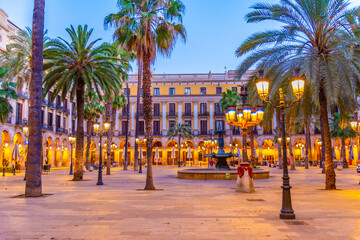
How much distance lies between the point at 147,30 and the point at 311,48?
292 inches

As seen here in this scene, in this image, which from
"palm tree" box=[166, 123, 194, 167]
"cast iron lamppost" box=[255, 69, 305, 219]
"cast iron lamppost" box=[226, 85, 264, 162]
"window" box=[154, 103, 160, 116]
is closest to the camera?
"cast iron lamppost" box=[255, 69, 305, 219]

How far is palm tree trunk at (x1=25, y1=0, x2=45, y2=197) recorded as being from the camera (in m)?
12.5

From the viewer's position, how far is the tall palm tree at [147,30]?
15.5 m

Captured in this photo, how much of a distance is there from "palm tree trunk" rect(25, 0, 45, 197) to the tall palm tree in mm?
4085

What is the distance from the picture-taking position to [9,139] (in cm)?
3578

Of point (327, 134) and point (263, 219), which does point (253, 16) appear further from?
point (263, 219)

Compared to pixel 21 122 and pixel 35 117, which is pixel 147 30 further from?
pixel 21 122

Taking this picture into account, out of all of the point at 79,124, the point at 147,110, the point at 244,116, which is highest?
the point at 147,110

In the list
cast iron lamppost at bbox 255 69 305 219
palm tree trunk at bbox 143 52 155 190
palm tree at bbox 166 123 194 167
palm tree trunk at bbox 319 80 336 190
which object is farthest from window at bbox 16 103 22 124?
cast iron lamppost at bbox 255 69 305 219

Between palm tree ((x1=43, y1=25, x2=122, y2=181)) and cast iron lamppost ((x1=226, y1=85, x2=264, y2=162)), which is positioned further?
palm tree ((x1=43, y1=25, x2=122, y2=181))

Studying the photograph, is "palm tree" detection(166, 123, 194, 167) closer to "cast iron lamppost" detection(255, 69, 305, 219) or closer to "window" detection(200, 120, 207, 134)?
"window" detection(200, 120, 207, 134)

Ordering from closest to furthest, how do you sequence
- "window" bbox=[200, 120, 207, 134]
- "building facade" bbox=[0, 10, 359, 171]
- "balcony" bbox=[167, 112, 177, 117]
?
"building facade" bbox=[0, 10, 359, 171], "balcony" bbox=[167, 112, 177, 117], "window" bbox=[200, 120, 207, 134]

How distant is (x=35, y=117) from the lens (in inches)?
496

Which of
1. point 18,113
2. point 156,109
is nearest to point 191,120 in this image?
point 156,109
